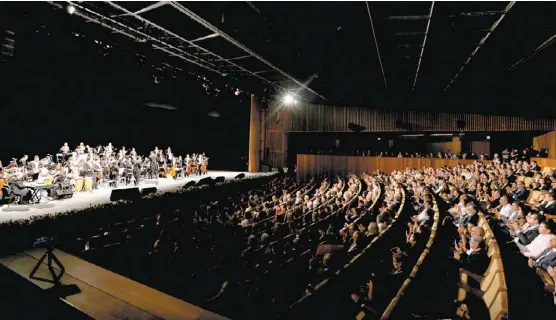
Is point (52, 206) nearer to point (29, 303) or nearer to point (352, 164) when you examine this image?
point (29, 303)

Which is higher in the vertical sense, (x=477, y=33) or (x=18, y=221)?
(x=477, y=33)

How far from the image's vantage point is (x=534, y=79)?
9062 millimetres

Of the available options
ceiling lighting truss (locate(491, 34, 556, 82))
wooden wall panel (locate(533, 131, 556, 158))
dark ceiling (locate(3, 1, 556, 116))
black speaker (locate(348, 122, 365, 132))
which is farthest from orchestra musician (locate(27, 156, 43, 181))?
wooden wall panel (locate(533, 131, 556, 158))

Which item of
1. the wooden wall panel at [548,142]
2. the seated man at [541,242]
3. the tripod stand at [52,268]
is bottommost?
the tripod stand at [52,268]

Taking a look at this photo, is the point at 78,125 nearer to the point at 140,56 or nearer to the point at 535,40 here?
the point at 140,56

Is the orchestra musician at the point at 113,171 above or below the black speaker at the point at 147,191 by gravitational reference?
above

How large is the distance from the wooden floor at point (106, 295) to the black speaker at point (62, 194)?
14.2 ft

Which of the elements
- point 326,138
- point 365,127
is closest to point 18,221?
point 365,127

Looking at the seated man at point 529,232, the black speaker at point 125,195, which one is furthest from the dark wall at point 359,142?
the seated man at point 529,232

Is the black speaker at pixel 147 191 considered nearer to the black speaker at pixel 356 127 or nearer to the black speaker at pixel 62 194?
the black speaker at pixel 62 194

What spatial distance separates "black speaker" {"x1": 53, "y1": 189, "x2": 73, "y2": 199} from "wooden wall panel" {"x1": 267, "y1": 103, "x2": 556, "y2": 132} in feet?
39.8

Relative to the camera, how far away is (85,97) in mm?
12430

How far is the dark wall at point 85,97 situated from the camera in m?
6.57

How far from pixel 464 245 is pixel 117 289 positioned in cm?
433
